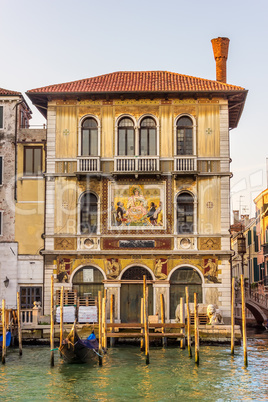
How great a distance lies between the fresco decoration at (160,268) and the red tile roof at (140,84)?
6.89 meters

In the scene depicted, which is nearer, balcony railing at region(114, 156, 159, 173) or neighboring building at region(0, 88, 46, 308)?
balcony railing at region(114, 156, 159, 173)

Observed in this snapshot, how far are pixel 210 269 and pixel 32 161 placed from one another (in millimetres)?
8730

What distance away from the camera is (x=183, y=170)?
87.2 feet

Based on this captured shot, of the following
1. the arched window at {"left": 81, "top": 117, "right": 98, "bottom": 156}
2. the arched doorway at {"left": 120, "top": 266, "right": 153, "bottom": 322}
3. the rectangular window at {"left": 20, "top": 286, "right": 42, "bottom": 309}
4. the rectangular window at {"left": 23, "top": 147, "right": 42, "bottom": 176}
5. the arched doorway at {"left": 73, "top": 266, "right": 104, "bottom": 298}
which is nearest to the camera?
the arched doorway at {"left": 120, "top": 266, "right": 153, "bottom": 322}

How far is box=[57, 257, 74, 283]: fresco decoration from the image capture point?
26422 millimetres

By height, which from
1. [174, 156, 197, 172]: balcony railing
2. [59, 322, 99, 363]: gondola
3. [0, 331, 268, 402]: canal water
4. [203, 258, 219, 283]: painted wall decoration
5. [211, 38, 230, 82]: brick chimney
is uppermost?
[211, 38, 230, 82]: brick chimney

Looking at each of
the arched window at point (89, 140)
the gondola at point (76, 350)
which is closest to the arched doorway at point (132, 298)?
the arched window at point (89, 140)

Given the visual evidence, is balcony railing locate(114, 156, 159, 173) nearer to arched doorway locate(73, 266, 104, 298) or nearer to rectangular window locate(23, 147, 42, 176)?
rectangular window locate(23, 147, 42, 176)

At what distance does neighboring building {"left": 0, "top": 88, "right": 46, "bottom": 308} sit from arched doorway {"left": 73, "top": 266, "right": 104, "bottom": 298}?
5.58 ft

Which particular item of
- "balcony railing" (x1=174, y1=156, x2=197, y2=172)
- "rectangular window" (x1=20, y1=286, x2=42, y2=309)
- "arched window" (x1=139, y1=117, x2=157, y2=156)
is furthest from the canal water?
"arched window" (x1=139, y1=117, x2=157, y2=156)

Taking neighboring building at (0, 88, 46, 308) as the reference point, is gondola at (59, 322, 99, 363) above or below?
below

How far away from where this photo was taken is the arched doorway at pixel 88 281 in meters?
26.4

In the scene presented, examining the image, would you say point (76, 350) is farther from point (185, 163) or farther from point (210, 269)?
point (185, 163)

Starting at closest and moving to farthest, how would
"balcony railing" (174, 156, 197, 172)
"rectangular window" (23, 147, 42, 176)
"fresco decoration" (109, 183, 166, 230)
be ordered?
"balcony railing" (174, 156, 197, 172) < "fresco decoration" (109, 183, 166, 230) < "rectangular window" (23, 147, 42, 176)
